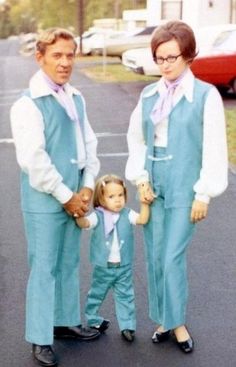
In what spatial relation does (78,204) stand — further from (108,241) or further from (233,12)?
(233,12)

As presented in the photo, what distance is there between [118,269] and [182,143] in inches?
32.1

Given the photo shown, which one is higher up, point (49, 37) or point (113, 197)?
point (49, 37)

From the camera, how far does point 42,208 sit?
3871mm

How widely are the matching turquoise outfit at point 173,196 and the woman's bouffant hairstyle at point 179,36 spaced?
175 mm

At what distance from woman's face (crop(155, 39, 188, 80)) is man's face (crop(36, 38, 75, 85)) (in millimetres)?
437

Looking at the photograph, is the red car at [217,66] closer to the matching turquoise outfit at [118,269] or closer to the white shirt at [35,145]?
the matching turquoise outfit at [118,269]

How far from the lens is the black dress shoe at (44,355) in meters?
3.98

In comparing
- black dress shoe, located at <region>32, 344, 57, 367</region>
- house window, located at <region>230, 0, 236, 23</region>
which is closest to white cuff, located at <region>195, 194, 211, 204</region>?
black dress shoe, located at <region>32, 344, 57, 367</region>

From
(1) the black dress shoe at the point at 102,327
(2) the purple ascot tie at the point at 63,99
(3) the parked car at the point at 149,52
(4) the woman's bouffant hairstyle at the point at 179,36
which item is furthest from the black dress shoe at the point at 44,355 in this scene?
(3) the parked car at the point at 149,52

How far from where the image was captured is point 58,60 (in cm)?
372

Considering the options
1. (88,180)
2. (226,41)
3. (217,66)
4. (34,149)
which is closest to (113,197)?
(88,180)

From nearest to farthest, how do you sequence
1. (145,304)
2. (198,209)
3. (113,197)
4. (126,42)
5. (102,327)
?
1. (198,209)
2. (113,197)
3. (102,327)
4. (145,304)
5. (126,42)

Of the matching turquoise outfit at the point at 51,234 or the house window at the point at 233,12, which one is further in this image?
the house window at the point at 233,12

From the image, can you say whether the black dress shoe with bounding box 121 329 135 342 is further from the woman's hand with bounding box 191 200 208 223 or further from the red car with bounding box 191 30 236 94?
the red car with bounding box 191 30 236 94
